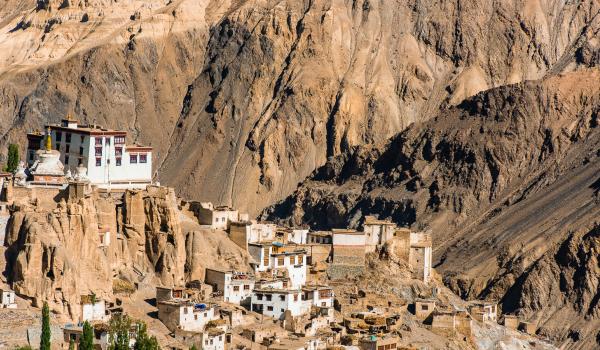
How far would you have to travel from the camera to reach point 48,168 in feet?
314

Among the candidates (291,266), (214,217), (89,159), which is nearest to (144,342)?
(89,159)

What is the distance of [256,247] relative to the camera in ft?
337

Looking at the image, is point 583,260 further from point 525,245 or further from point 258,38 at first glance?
point 258,38

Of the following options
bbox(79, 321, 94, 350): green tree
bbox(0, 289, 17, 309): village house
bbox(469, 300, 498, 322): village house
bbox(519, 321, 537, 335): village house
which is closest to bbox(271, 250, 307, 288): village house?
bbox(469, 300, 498, 322): village house

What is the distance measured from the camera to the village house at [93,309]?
88250 millimetres

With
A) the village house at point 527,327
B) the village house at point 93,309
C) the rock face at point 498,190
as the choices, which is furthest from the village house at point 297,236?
the rock face at point 498,190

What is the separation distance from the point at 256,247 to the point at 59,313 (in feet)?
60.1

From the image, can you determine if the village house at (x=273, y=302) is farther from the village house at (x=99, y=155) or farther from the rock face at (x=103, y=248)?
the village house at (x=99, y=155)

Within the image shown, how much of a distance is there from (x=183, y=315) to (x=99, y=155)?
13.8 meters

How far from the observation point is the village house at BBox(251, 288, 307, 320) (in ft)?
318

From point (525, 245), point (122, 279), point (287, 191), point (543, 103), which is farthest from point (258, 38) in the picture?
point (122, 279)

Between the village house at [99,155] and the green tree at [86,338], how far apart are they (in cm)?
1812

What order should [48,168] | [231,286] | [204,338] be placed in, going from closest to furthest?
[204,338] → [48,168] → [231,286]

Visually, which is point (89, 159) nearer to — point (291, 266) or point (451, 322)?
point (291, 266)
